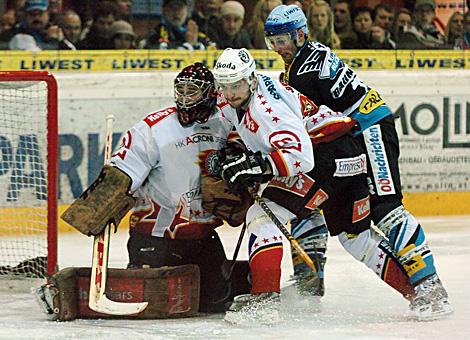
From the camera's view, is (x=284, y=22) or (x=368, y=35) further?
(x=368, y=35)

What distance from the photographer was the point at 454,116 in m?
7.52

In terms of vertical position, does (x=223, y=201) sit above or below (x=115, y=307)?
above

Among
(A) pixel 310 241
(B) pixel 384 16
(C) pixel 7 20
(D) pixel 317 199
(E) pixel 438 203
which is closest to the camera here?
(D) pixel 317 199

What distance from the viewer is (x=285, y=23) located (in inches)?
177

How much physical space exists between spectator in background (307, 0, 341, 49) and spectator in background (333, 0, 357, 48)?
5cm

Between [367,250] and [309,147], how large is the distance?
2.07 ft

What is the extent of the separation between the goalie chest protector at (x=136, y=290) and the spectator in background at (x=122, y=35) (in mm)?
3072

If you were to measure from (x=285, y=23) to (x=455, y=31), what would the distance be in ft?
11.7

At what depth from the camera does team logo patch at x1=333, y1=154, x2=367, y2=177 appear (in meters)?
4.30

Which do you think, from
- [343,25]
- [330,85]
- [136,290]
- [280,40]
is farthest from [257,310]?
[343,25]

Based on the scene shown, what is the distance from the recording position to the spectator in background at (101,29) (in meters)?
6.95

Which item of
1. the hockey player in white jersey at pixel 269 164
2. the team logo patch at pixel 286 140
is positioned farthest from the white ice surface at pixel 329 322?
the team logo patch at pixel 286 140

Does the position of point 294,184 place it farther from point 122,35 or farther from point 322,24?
point 322,24

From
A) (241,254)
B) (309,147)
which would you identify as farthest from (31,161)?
(309,147)
